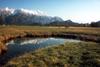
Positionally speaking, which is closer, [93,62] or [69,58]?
[93,62]

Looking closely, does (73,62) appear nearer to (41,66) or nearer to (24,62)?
(41,66)

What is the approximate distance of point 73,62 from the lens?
2819 centimetres

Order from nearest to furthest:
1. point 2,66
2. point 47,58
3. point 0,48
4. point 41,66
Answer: point 41,66 < point 2,66 < point 47,58 < point 0,48

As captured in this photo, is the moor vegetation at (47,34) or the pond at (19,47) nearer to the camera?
the pond at (19,47)

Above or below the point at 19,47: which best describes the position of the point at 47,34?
above

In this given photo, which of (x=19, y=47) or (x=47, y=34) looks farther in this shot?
(x=47, y=34)

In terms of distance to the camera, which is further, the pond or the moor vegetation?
the moor vegetation

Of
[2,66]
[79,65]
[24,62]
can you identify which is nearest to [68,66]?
[79,65]

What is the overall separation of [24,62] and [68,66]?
723 cm

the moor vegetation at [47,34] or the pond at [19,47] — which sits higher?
the moor vegetation at [47,34]

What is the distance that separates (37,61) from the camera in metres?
28.2

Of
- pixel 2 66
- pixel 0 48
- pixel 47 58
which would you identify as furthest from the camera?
pixel 0 48

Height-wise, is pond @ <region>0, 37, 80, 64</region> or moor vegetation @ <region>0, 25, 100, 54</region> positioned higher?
moor vegetation @ <region>0, 25, 100, 54</region>

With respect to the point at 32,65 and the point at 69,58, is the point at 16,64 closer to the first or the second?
the point at 32,65
